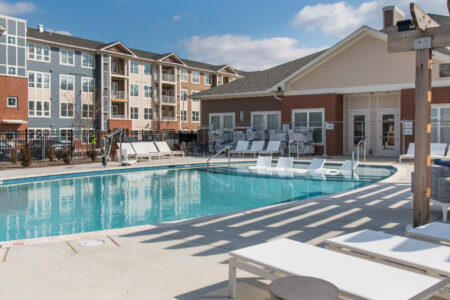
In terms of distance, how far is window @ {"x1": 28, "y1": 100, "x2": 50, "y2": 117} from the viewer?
3603 cm

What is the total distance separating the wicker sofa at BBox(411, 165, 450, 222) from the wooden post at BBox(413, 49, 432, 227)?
1092 millimetres

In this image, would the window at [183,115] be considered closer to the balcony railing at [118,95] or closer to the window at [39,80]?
the balcony railing at [118,95]

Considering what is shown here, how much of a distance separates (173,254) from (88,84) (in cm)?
3841

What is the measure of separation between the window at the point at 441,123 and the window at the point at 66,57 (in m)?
32.1

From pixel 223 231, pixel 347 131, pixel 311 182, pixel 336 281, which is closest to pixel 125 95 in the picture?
pixel 347 131

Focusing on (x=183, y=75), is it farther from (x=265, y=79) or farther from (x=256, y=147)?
(x=256, y=147)

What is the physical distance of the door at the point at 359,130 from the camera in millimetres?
20047

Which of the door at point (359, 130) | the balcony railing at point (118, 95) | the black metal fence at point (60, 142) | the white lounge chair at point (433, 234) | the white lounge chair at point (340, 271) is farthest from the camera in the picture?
the balcony railing at point (118, 95)

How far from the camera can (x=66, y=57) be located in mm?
38188

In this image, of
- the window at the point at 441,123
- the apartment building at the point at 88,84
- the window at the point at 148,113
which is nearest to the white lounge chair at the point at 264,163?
the window at the point at 441,123

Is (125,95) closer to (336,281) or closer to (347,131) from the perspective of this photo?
(347,131)

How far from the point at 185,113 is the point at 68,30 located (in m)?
15.6

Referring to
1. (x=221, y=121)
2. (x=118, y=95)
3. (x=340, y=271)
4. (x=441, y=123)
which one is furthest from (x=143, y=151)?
(x=118, y=95)

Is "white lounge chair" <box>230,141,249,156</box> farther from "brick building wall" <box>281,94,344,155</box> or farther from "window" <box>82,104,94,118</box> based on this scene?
"window" <box>82,104,94,118</box>
